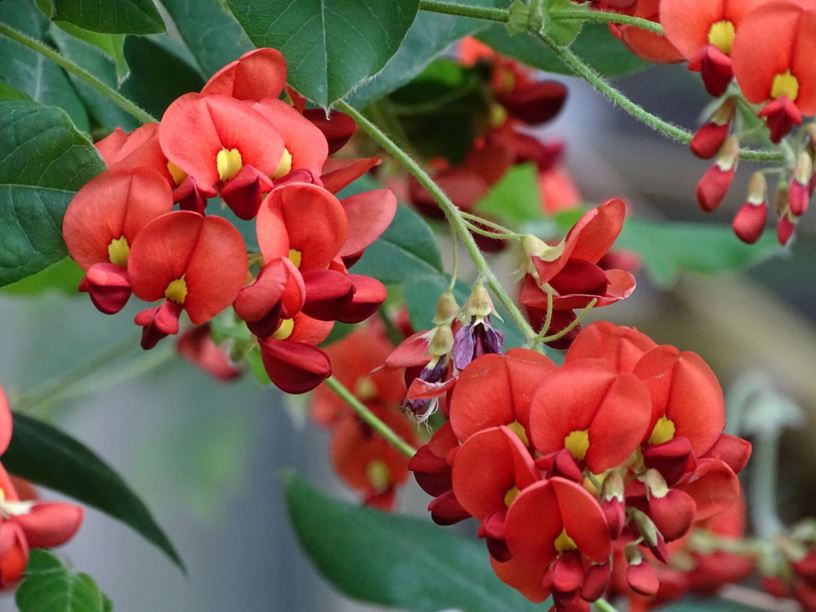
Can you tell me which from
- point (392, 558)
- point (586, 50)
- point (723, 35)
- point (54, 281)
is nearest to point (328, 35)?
point (723, 35)

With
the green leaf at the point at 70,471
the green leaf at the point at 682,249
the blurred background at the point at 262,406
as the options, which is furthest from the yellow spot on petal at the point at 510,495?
the blurred background at the point at 262,406

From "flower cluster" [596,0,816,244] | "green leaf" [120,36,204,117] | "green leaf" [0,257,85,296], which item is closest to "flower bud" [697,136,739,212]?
"flower cluster" [596,0,816,244]

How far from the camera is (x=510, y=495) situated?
1.27 ft

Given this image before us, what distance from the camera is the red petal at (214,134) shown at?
1.20ft

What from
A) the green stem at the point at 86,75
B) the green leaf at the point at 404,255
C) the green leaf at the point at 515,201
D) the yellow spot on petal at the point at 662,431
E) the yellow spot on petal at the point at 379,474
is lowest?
the yellow spot on petal at the point at 379,474

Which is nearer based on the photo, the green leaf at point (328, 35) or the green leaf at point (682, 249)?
the green leaf at point (328, 35)

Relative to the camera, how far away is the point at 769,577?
0.82 meters

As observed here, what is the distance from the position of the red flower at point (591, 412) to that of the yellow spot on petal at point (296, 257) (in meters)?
0.08

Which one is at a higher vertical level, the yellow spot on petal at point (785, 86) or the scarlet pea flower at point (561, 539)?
the yellow spot on petal at point (785, 86)

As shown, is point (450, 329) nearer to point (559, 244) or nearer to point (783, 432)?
point (559, 244)

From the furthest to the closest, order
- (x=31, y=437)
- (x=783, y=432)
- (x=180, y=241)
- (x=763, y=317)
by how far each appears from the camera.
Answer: (x=763, y=317)
(x=783, y=432)
(x=31, y=437)
(x=180, y=241)

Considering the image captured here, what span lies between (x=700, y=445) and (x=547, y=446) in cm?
5

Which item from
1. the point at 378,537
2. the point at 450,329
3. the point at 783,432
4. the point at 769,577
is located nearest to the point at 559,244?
the point at 450,329

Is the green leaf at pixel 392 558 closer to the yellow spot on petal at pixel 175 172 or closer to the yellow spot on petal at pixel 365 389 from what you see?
the yellow spot on petal at pixel 365 389
